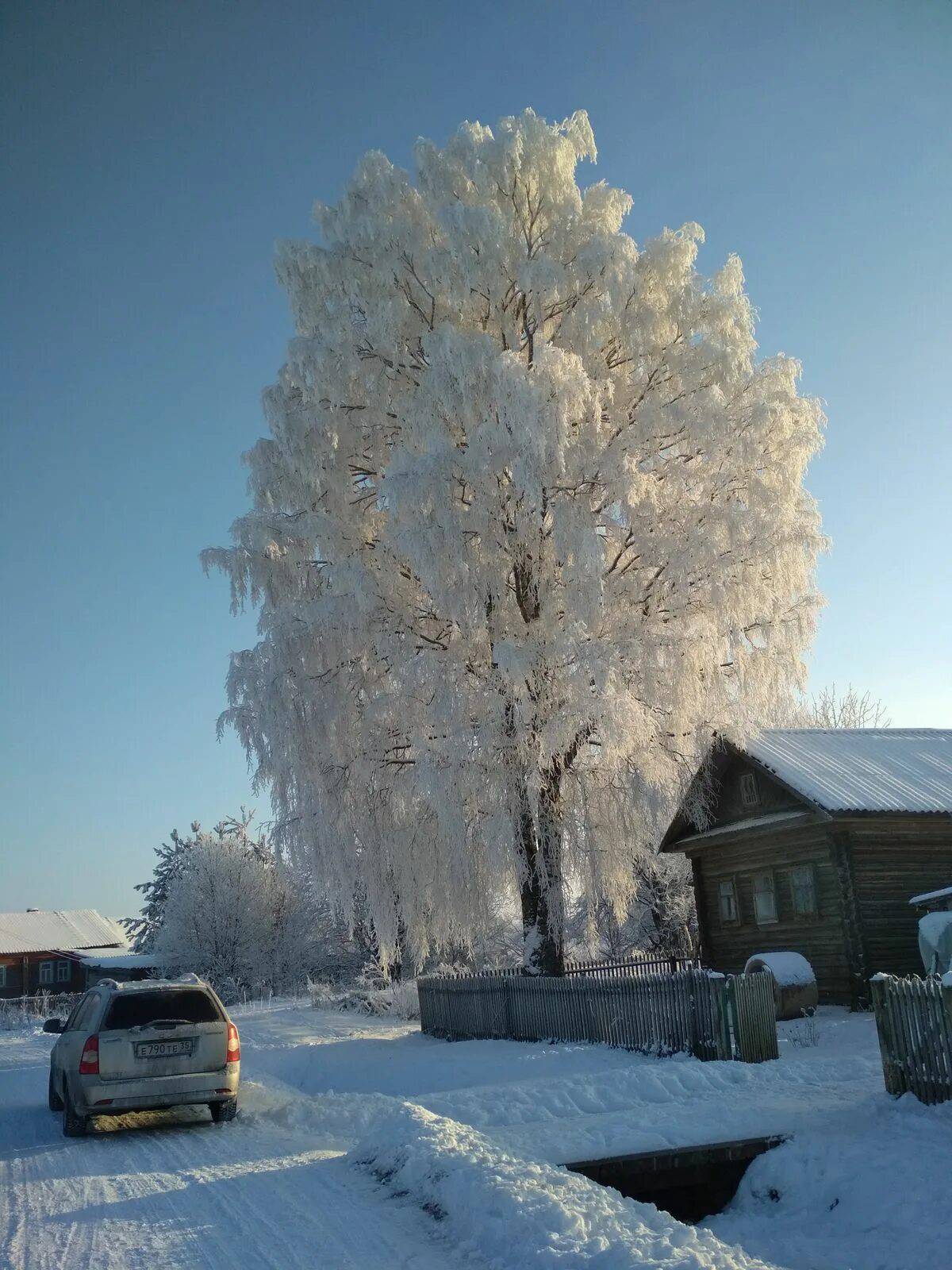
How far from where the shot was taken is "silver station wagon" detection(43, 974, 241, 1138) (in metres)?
9.61

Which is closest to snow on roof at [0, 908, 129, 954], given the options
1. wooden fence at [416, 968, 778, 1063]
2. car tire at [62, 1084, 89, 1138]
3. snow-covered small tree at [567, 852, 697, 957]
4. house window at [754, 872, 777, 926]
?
snow-covered small tree at [567, 852, 697, 957]

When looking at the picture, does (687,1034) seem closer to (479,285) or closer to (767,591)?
(767,591)

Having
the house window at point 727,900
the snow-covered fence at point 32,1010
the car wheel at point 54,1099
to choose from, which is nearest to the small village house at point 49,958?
the snow-covered fence at point 32,1010

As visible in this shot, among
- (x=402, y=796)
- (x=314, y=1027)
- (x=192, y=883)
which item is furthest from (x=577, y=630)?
(x=192, y=883)

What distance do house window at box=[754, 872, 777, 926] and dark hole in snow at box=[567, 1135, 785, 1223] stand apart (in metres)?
13.0

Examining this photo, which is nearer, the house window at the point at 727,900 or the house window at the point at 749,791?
the house window at the point at 749,791

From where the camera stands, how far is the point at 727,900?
22688 mm

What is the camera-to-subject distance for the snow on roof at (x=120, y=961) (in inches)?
2248

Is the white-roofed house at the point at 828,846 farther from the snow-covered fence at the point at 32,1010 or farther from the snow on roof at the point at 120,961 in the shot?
the snow on roof at the point at 120,961

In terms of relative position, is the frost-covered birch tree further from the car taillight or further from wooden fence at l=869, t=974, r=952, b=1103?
the car taillight

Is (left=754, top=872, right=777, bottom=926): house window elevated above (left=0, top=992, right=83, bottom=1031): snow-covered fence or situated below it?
above

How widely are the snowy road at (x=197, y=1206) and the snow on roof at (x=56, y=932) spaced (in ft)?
199

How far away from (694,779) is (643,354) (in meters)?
8.24

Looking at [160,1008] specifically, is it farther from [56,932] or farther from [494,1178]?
[56,932]
